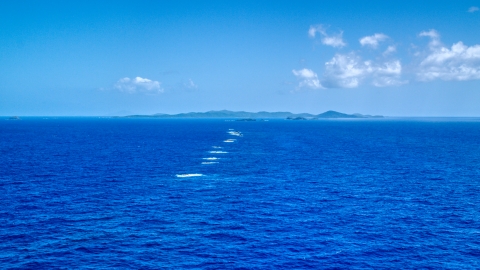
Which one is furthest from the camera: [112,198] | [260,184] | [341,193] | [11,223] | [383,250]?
[260,184]

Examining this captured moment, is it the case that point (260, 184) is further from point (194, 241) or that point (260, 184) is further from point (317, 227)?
point (194, 241)

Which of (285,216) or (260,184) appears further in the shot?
(260,184)

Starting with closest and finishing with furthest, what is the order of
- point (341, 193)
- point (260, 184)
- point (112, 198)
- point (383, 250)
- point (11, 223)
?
point (383, 250), point (11, 223), point (112, 198), point (341, 193), point (260, 184)

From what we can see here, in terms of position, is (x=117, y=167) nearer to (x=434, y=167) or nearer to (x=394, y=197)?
(x=394, y=197)

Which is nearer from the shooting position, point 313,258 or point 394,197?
point 313,258

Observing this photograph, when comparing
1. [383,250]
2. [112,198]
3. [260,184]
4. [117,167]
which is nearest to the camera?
[383,250]

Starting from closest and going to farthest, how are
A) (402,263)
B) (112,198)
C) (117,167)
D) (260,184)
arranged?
(402,263)
(112,198)
(260,184)
(117,167)

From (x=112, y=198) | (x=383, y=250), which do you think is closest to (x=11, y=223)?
(x=112, y=198)

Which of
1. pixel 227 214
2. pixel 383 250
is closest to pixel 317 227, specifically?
pixel 383 250
